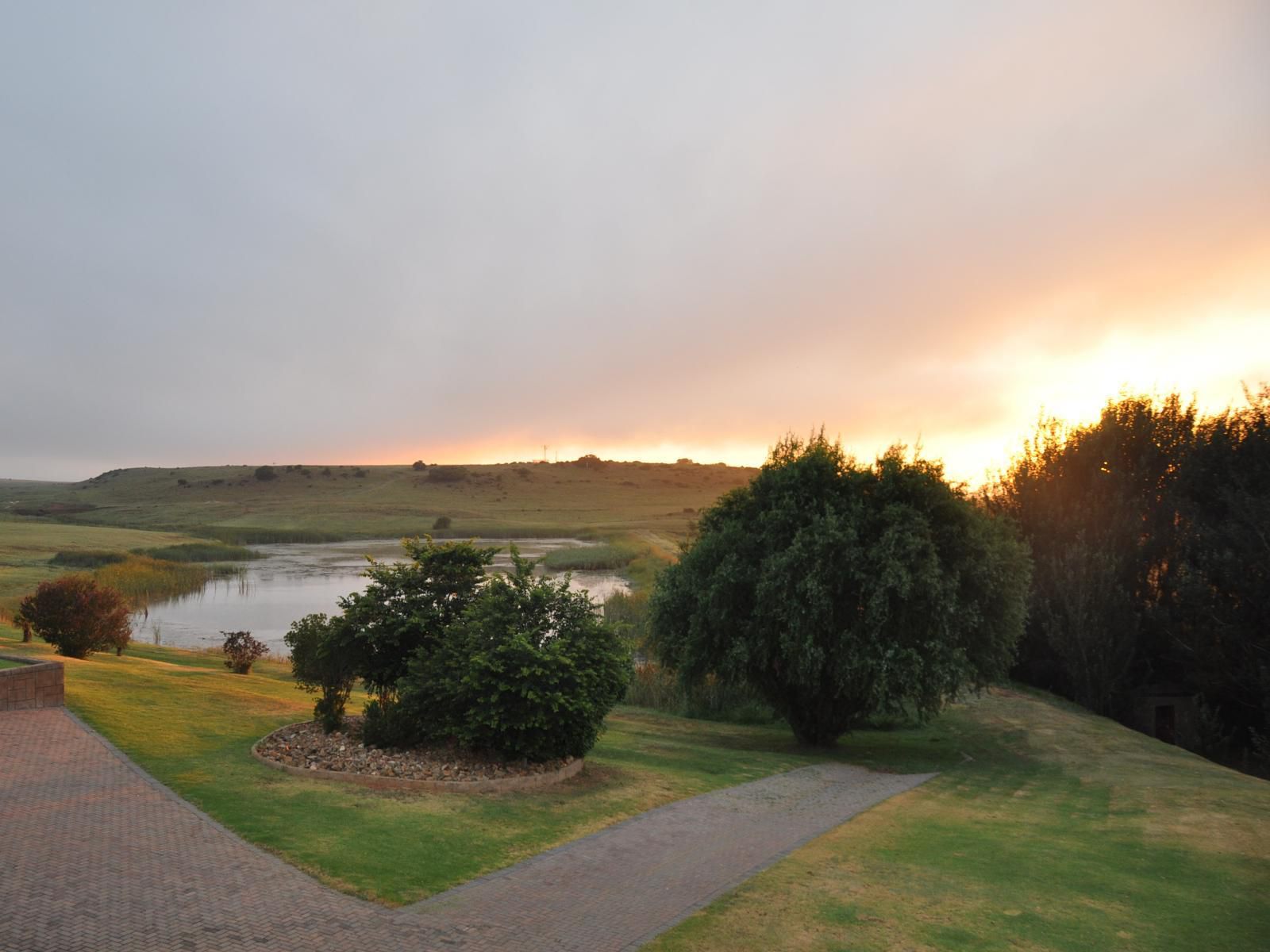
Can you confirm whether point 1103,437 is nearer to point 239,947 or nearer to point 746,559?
point 746,559

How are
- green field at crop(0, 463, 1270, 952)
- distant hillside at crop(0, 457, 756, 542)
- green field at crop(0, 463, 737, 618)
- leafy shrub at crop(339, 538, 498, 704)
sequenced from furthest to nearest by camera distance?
1. distant hillside at crop(0, 457, 756, 542)
2. green field at crop(0, 463, 737, 618)
3. leafy shrub at crop(339, 538, 498, 704)
4. green field at crop(0, 463, 1270, 952)

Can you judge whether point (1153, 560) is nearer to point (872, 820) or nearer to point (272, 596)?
point (872, 820)

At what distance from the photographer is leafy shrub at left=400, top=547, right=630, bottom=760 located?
14672 mm

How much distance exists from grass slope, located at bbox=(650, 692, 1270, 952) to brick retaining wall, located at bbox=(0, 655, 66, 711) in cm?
1357

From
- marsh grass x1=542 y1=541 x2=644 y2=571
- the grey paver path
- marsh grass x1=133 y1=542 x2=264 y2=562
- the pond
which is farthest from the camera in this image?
marsh grass x1=542 y1=541 x2=644 y2=571

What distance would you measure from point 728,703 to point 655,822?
53.3 ft

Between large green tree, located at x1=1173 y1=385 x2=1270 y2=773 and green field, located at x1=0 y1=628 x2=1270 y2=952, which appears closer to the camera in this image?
green field, located at x1=0 y1=628 x2=1270 y2=952

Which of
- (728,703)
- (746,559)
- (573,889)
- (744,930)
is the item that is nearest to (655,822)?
(573,889)

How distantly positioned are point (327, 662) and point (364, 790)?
148 inches

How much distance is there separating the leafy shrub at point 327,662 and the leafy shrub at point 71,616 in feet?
35.6

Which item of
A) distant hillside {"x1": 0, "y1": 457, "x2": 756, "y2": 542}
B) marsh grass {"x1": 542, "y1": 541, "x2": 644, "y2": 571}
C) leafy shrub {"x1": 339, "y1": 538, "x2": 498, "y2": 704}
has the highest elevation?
distant hillside {"x1": 0, "y1": 457, "x2": 756, "y2": 542}

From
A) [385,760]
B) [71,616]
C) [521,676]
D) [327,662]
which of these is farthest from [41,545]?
[521,676]

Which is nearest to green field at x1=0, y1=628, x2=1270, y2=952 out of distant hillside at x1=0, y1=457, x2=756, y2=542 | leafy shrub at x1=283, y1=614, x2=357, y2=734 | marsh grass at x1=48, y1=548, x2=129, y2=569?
leafy shrub at x1=283, y1=614, x2=357, y2=734

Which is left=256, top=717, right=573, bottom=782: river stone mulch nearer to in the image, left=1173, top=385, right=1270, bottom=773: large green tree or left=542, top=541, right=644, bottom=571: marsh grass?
left=1173, top=385, right=1270, bottom=773: large green tree
